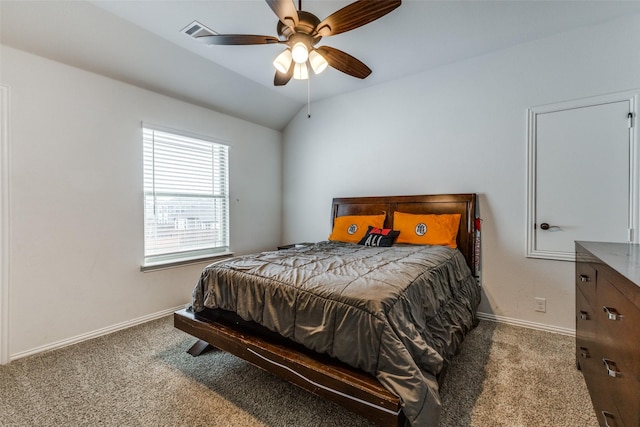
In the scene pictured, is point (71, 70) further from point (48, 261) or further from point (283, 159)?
point (283, 159)

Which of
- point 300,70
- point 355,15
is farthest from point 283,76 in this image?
point 355,15

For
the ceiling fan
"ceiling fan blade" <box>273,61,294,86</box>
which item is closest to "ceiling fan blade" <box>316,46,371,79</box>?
the ceiling fan

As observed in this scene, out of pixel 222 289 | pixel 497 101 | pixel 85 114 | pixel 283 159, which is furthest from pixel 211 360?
pixel 497 101

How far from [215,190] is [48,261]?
173 cm

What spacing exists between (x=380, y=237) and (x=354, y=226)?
0.47 metres

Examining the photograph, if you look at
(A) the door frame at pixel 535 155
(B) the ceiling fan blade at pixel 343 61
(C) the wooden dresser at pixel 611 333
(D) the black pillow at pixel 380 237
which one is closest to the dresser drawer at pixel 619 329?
(C) the wooden dresser at pixel 611 333

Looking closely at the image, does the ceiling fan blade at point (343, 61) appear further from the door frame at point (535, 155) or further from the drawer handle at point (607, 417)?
the drawer handle at point (607, 417)

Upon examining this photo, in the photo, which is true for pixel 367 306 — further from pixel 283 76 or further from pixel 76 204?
pixel 76 204

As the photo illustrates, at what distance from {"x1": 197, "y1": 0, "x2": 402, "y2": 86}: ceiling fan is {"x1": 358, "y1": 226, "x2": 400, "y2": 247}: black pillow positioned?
1.62m

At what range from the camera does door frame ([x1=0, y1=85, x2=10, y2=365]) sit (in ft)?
6.81

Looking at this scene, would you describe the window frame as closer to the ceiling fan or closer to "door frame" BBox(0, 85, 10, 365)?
"door frame" BBox(0, 85, 10, 365)

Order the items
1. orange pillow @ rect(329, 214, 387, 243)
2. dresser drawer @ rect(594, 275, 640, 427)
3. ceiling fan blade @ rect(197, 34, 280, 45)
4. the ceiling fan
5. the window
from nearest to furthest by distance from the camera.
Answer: dresser drawer @ rect(594, 275, 640, 427) < the ceiling fan < ceiling fan blade @ rect(197, 34, 280, 45) < the window < orange pillow @ rect(329, 214, 387, 243)

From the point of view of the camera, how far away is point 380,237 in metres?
2.98

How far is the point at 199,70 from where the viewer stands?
117 inches
